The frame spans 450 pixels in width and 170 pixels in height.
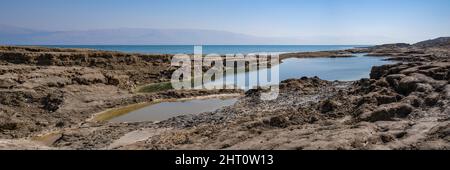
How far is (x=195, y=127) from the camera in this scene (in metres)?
18.8

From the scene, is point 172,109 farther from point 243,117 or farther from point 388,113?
point 388,113

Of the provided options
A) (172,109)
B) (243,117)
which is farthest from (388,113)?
Answer: (172,109)

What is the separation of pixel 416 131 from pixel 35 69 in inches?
1037

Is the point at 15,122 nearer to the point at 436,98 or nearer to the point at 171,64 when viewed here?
the point at 436,98

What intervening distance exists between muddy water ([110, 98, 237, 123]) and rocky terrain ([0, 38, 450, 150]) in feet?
5.15

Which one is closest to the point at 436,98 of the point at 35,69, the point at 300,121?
the point at 300,121

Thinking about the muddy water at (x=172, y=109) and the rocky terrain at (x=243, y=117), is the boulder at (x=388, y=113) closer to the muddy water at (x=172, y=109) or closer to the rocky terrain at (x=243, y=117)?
the rocky terrain at (x=243, y=117)

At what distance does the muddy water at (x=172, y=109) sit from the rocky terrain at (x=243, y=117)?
1.57 metres

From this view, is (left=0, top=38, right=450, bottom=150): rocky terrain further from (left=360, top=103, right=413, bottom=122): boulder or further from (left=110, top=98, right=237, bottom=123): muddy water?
(left=110, top=98, right=237, bottom=123): muddy water

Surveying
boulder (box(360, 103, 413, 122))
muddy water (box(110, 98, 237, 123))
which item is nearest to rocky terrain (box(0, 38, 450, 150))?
boulder (box(360, 103, 413, 122))

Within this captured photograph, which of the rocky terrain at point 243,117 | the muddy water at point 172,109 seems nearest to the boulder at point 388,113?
the rocky terrain at point 243,117

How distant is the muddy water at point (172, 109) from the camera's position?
2277 centimetres

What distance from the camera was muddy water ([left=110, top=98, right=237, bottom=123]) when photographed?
74.7ft
